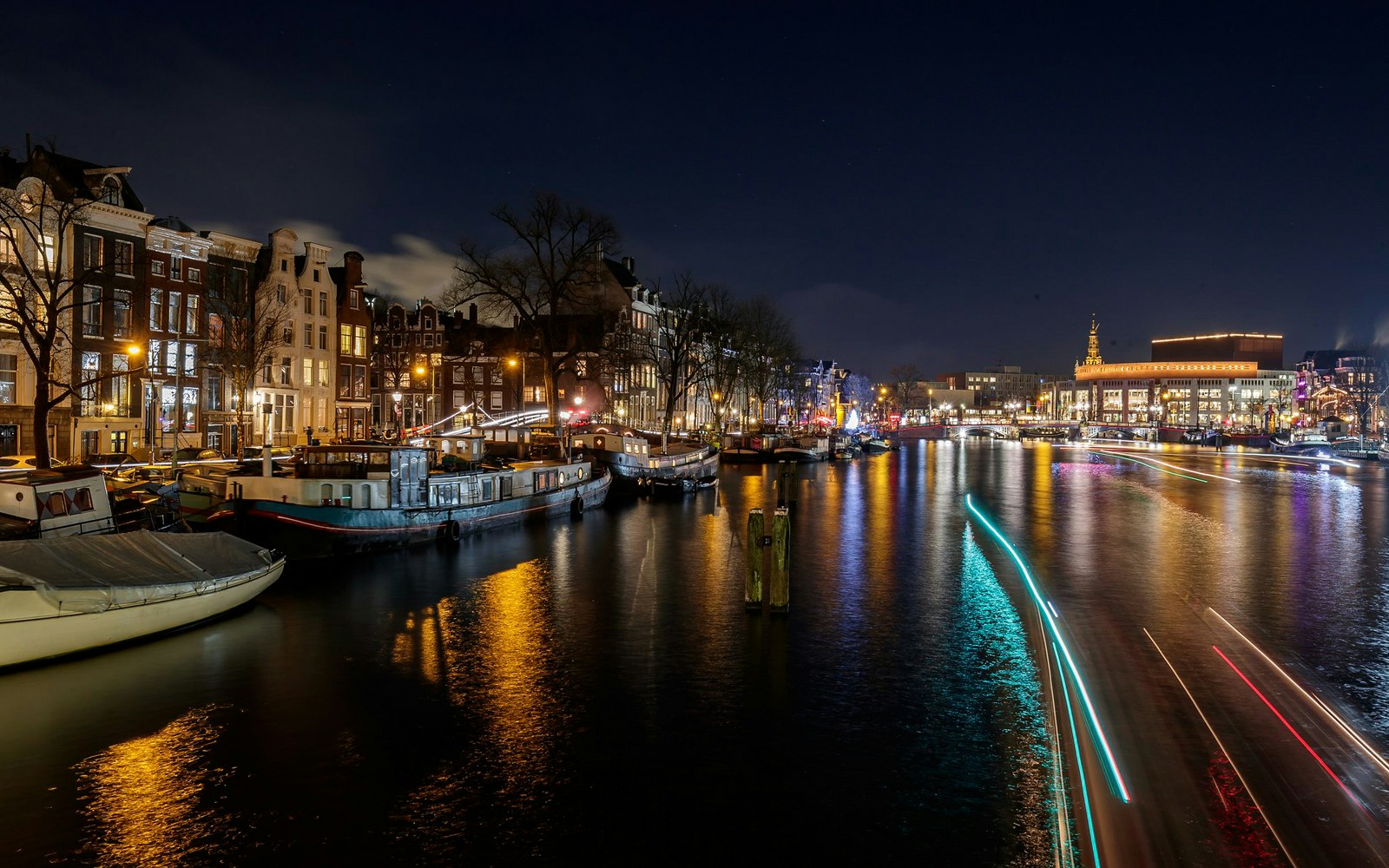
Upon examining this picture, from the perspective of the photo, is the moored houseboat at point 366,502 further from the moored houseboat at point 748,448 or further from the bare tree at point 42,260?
the moored houseboat at point 748,448

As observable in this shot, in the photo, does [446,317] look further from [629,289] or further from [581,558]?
[581,558]

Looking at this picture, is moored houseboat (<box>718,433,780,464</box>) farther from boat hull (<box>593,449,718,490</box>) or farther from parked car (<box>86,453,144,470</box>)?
parked car (<box>86,453,144,470</box>)

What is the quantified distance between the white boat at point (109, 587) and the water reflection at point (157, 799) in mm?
4558

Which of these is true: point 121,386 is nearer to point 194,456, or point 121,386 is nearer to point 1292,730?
point 194,456

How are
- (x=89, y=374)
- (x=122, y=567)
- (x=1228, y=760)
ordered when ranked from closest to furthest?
(x=1228, y=760) → (x=122, y=567) → (x=89, y=374)

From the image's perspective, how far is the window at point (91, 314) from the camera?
55.1 metres

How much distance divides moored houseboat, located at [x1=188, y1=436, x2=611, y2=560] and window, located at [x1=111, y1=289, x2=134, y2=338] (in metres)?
29.4

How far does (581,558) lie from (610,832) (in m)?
20.6

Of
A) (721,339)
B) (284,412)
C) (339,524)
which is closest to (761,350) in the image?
(721,339)

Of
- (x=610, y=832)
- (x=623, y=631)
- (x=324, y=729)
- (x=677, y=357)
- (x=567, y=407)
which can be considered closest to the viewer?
(x=610, y=832)

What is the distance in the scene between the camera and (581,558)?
1246 inches

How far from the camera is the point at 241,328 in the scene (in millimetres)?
63219

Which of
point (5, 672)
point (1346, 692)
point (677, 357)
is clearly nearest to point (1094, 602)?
point (1346, 692)

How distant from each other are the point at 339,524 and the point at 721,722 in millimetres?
19259
